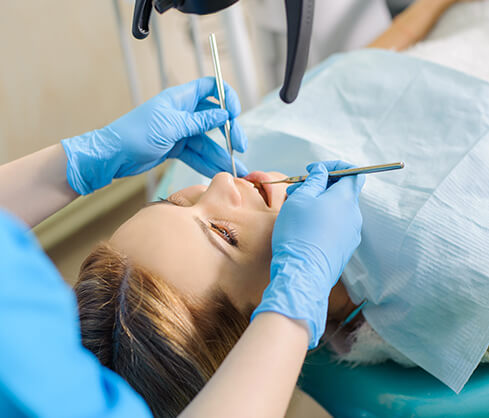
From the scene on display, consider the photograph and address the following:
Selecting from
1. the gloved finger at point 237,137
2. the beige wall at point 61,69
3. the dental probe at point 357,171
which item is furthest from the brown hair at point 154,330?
the beige wall at point 61,69

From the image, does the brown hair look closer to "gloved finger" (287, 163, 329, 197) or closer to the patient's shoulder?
"gloved finger" (287, 163, 329, 197)

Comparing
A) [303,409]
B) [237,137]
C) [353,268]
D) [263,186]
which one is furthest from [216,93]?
[303,409]

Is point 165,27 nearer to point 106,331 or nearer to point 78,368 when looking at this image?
point 106,331

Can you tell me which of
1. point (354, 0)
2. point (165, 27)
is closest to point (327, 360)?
point (354, 0)

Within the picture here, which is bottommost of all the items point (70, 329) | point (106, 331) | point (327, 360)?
point (327, 360)

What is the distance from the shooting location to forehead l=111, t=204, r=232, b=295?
80cm

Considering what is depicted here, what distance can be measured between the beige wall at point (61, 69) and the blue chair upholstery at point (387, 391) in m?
1.76

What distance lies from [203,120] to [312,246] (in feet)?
1.38

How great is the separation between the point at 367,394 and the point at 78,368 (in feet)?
2.16

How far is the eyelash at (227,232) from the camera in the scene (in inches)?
33.9

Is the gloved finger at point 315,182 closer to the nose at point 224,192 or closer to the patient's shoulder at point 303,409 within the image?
the nose at point 224,192

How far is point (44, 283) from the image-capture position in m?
0.43

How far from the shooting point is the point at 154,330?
0.74 m

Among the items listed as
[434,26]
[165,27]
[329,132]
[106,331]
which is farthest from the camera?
[165,27]
